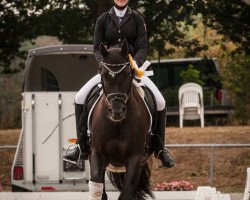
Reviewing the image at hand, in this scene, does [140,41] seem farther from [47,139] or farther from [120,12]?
[47,139]

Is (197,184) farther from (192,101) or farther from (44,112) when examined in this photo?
(192,101)

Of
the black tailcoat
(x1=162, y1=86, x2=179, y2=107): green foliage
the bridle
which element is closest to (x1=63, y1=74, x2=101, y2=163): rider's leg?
the black tailcoat

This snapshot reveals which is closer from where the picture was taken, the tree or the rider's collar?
the rider's collar

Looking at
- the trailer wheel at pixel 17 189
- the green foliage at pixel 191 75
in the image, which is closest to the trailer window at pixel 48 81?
the trailer wheel at pixel 17 189

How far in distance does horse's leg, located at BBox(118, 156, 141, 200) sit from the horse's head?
81 centimetres

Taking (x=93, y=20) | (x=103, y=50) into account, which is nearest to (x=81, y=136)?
(x=103, y=50)

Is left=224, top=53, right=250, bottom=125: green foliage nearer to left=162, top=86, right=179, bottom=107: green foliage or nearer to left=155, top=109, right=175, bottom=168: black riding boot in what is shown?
left=162, top=86, right=179, bottom=107: green foliage

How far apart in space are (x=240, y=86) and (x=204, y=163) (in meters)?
9.18

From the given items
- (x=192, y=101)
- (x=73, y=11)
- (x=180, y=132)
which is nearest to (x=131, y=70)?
(x=180, y=132)

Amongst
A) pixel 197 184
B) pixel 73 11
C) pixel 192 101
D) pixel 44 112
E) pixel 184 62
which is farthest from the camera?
pixel 184 62

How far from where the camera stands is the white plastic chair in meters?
30.2

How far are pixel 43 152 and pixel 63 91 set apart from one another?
1514 mm

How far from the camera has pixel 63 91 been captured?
1988 centimetres

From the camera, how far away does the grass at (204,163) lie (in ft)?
73.8
